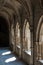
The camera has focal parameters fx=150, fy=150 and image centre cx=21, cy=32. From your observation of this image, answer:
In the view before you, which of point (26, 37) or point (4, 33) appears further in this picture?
point (4, 33)

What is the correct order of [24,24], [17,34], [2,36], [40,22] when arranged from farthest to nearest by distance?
[2,36], [17,34], [24,24], [40,22]

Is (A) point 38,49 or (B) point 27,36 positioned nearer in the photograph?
(A) point 38,49

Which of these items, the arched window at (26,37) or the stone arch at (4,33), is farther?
the stone arch at (4,33)

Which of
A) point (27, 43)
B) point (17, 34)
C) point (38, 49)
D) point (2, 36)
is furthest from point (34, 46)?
point (2, 36)

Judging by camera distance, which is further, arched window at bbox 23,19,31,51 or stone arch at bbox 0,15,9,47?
stone arch at bbox 0,15,9,47

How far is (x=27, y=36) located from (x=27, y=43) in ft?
1.54

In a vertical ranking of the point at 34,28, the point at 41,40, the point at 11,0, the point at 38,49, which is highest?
the point at 11,0

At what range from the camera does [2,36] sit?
17.1 meters

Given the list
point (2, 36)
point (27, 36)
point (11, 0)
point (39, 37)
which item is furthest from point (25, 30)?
point (2, 36)

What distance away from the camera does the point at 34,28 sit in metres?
7.05

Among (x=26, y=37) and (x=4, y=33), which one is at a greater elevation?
(x=4, y=33)

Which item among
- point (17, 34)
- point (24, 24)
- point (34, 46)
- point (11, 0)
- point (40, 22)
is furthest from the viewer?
point (17, 34)

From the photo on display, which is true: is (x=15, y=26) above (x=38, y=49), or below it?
above

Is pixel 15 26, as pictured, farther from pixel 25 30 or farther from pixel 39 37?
pixel 39 37
